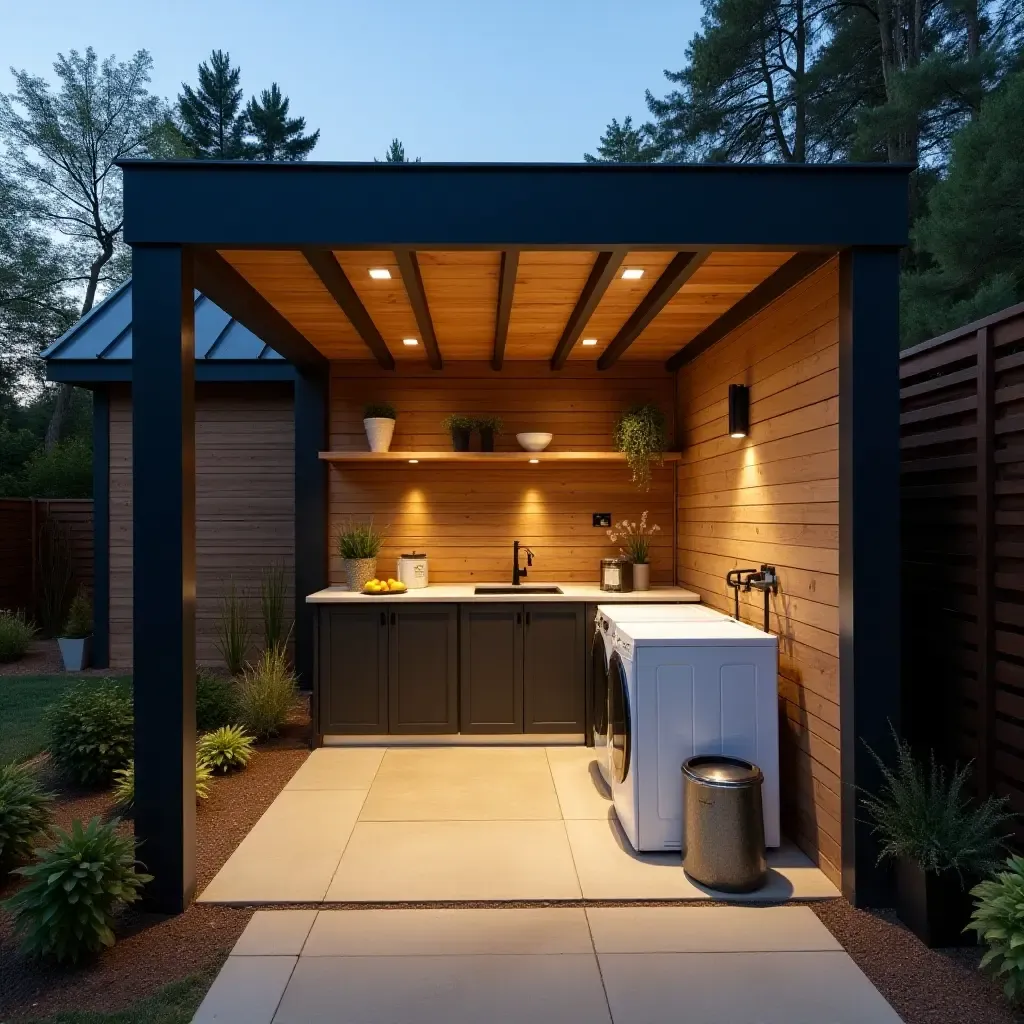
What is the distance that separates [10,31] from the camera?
52.7 feet

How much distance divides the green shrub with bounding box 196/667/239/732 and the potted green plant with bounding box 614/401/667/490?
298 centimetres

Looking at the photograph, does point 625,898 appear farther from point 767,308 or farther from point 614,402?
point 614,402

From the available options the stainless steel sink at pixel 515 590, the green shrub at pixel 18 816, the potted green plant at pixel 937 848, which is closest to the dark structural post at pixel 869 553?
the potted green plant at pixel 937 848

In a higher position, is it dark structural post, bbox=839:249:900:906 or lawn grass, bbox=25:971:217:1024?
dark structural post, bbox=839:249:900:906

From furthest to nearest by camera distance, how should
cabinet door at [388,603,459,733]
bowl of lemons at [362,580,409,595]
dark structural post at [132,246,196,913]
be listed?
bowl of lemons at [362,580,409,595] < cabinet door at [388,603,459,733] < dark structural post at [132,246,196,913]

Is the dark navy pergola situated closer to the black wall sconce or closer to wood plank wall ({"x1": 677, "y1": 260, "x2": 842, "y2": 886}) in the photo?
wood plank wall ({"x1": 677, "y1": 260, "x2": 842, "y2": 886})

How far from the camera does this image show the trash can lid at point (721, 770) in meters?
2.82

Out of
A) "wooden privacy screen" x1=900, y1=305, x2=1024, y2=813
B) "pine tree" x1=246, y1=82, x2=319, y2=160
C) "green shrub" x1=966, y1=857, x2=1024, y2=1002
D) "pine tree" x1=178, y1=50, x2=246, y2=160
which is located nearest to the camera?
"green shrub" x1=966, y1=857, x2=1024, y2=1002

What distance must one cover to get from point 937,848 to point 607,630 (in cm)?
169

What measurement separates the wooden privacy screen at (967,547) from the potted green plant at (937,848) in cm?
18

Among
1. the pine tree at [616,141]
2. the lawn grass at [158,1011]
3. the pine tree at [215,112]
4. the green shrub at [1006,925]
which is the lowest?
the lawn grass at [158,1011]

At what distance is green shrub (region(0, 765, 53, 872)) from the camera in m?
2.93

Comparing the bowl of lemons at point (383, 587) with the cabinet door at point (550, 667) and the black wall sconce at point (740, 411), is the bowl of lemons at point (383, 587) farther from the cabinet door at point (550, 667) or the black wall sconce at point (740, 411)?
the black wall sconce at point (740, 411)

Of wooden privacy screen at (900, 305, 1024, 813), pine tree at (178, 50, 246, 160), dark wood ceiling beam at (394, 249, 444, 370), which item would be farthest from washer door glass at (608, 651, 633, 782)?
pine tree at (178, 50, 246, 160)
